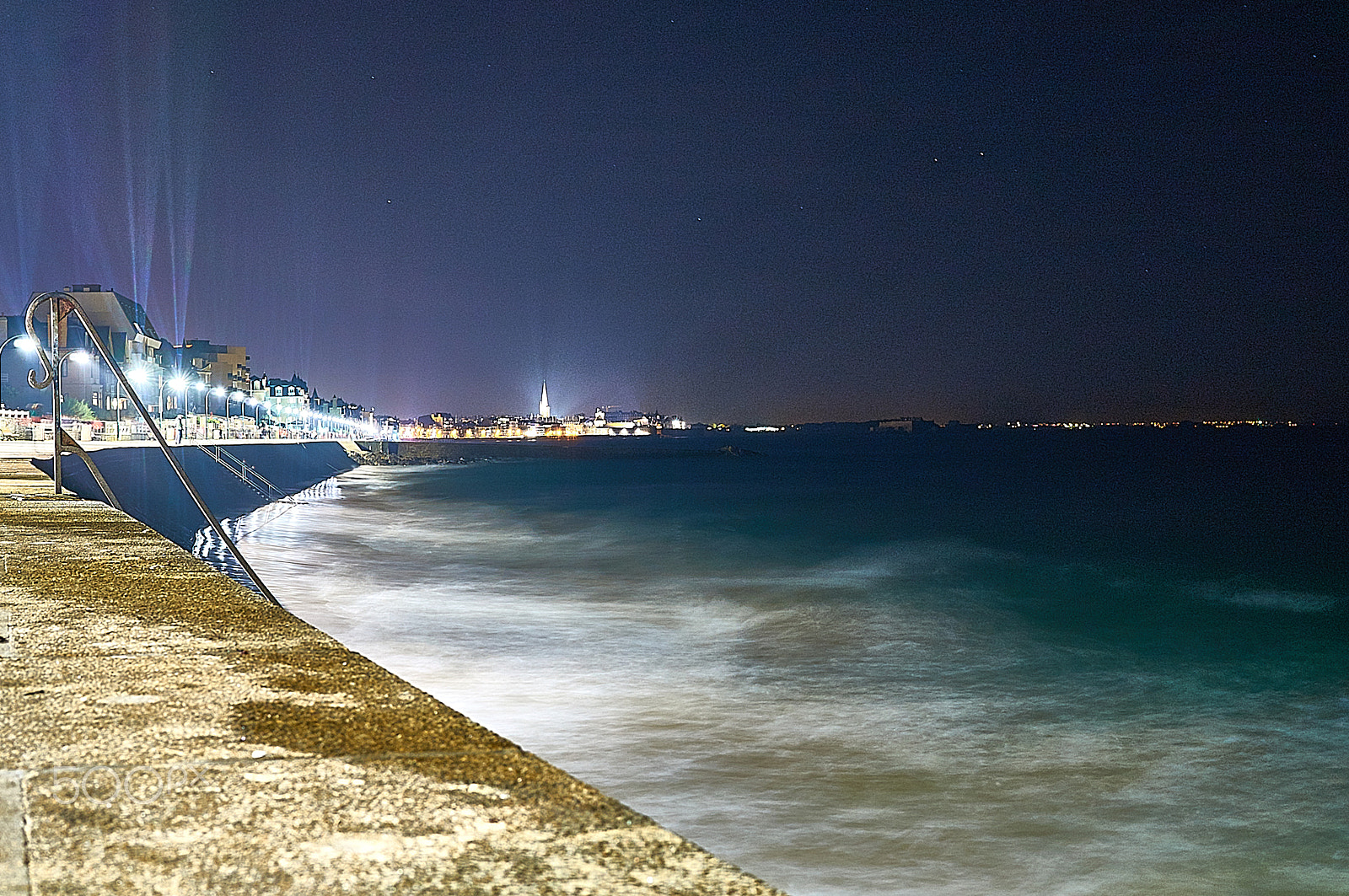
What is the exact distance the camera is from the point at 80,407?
8756 centimetres

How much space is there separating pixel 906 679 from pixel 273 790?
40.7 ft

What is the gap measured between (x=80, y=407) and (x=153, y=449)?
54939 mm

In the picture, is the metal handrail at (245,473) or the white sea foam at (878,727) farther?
the metal handrail at (245,473)

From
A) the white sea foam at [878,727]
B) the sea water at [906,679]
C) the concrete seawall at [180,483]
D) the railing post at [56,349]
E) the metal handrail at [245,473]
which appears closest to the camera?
the white sea foam at [878,727]

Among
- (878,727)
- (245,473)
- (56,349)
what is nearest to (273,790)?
(56,349)

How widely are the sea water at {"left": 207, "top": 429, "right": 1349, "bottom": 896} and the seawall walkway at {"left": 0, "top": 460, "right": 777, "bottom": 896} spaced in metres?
4.55

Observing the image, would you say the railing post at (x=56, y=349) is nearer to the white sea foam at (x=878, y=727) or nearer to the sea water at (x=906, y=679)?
the white sea foam at (x=878, y=727)

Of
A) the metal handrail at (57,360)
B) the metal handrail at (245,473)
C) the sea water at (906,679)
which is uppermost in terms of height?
the metal handrail at (57,360)

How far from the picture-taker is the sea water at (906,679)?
25.6 feet

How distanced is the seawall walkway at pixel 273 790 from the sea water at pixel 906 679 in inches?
179

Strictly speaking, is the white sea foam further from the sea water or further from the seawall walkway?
the seawall walkway

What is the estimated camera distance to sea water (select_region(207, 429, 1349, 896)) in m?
7.79

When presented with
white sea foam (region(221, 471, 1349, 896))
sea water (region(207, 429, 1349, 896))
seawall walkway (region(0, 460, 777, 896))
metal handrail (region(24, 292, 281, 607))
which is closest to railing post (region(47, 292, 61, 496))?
metal handrail (region(24, 292, 281, 607))

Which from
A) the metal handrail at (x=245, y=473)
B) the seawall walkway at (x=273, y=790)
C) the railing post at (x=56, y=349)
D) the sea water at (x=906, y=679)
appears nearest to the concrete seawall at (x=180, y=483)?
the metal handrail at (x=245, y=473)
